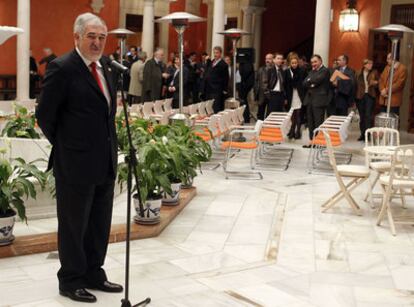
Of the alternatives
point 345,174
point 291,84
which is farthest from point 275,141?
point 291,84

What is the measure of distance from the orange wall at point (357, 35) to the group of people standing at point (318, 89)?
110 inches

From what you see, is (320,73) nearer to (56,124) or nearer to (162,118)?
(162,118)

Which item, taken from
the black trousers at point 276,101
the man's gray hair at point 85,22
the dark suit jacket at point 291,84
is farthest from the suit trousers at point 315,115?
the man's gray hair at point 85,22

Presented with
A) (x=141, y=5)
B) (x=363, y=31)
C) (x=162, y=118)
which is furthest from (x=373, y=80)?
(x=141, y=5)

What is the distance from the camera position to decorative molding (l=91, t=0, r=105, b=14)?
2078 centimetres

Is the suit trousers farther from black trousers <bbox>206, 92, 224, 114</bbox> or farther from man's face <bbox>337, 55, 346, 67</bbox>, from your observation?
black trousers <bbox>206, 92, 224, 114</bbox>

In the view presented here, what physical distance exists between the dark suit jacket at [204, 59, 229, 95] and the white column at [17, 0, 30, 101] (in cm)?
474

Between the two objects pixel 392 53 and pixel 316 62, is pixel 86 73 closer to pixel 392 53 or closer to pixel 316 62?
pixel 316 62

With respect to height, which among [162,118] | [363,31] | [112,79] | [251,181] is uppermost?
[363,31]

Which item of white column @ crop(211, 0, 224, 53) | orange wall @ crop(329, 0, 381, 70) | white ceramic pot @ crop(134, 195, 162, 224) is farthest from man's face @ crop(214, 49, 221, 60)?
white ceramic pot @ crop(134, 195, 162, 224)

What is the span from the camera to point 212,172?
395 inches

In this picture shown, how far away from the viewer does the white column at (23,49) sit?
15875mm

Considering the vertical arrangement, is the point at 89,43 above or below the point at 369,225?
above

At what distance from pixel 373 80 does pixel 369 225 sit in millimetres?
6648
